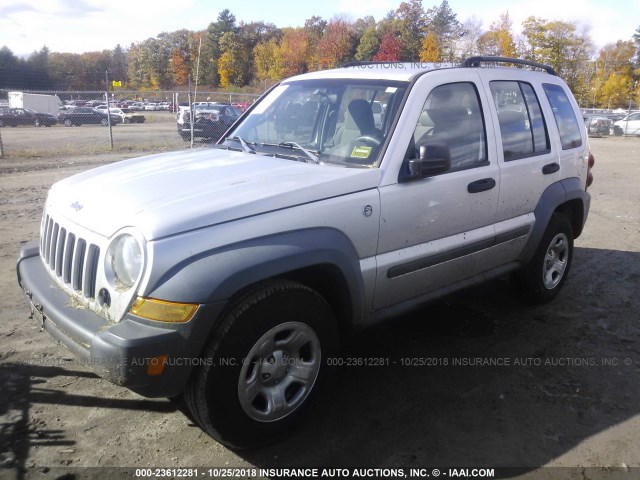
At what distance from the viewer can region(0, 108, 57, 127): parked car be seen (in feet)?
97.2

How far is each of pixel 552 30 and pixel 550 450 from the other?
50184mm

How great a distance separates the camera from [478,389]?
3439mm

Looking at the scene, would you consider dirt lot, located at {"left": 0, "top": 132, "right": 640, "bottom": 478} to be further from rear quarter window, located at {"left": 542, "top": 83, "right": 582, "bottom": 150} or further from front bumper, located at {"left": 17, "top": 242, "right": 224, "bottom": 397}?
rear quarter window, located at {"left": 542, "top": 83, "right": 582, "bottom": 150}

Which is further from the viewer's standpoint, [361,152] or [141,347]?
[361,152]

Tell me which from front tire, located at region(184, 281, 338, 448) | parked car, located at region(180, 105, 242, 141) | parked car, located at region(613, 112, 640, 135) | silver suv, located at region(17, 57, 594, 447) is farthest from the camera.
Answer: parked car, located at region(613, 112, 640, 135)

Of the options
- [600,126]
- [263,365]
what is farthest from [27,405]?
[600,126]

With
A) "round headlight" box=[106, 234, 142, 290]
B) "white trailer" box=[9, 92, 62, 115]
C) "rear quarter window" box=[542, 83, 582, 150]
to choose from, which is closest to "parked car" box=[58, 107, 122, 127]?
"white trailer" box=[9, 92, 62, 115]

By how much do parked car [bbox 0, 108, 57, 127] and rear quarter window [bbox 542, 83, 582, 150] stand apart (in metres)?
31.4

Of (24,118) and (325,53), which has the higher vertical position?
(325,53)

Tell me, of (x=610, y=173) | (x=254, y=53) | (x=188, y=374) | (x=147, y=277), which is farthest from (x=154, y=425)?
(x=254, y=53)

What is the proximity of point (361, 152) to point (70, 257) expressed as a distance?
180 centimetres

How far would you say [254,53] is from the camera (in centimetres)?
6962

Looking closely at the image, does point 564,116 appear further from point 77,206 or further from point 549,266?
point 77,206

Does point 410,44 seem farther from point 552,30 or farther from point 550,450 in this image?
point 550,450
